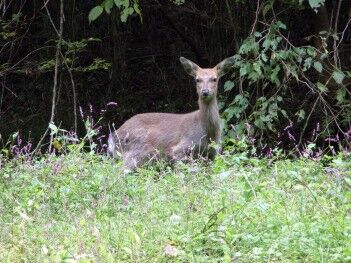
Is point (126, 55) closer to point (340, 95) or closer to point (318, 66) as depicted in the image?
point (340, 95)

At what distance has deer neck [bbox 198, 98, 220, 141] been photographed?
29.5 ft

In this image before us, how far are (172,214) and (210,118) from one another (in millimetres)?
3862

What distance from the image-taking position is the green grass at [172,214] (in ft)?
14.5

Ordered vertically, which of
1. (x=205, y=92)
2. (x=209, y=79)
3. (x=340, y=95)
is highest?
(x=209, y=79)

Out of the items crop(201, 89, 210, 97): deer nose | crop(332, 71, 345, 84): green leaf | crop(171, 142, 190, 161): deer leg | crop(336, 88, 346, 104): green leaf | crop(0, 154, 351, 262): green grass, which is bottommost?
crop(171, 142, 190, 161): deer leg

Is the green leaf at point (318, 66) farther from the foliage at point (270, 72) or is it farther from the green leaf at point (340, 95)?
the green leaf at point (340, 95)

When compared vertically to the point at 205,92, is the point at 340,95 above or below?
below

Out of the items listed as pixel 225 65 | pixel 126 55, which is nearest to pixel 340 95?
pixel 225 65

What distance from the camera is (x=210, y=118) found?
9.02 meters

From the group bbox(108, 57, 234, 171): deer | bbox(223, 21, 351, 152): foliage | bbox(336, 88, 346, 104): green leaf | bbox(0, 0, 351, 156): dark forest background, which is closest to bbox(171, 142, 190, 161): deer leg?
bbox(108, 57, 234, 171): deer

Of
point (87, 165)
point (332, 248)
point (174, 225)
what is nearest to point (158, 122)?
point (87, 165)

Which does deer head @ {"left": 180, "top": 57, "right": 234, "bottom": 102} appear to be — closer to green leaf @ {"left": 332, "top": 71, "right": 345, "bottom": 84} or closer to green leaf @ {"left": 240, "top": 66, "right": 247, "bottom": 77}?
green leaf @ {"left": 240, "top": 66, "right": 247, "bottom": 77}

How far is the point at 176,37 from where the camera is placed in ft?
42.6

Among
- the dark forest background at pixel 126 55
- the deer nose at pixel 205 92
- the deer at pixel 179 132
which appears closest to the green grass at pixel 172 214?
the deer at pixel 179 132
